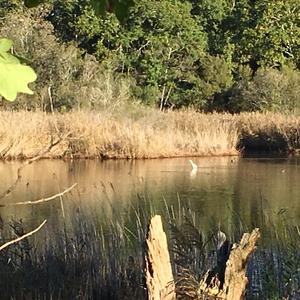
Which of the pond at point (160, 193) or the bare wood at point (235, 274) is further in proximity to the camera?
the pond at point (160, 193)

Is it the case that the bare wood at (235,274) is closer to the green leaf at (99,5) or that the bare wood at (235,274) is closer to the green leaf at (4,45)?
the green leaf at (99,5)

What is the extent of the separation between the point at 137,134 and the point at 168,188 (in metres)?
5.23

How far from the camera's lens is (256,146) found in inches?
708

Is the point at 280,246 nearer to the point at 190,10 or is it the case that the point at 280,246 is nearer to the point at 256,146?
the point at 256,146

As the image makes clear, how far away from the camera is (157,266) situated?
9.59 feet

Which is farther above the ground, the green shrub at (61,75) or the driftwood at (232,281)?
the green shrub at (61,75)

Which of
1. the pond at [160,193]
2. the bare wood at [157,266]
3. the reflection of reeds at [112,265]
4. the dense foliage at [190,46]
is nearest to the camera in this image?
the bare wood at [157,266]

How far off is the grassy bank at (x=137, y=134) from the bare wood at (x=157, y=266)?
10.2 metres

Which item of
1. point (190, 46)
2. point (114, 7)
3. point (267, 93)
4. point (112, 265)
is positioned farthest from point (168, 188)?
point (190, 46)

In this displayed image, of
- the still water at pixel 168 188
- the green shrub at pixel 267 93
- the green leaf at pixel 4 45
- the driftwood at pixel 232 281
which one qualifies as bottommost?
the still water at pixel 168 188

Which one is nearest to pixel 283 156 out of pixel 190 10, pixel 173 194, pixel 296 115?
pixel 296 115

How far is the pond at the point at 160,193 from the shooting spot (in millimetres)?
5945

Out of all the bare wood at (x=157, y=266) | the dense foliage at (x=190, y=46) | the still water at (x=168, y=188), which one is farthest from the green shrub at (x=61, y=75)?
the bare wood at (x=157, y=266)

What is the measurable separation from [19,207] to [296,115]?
12721mm
